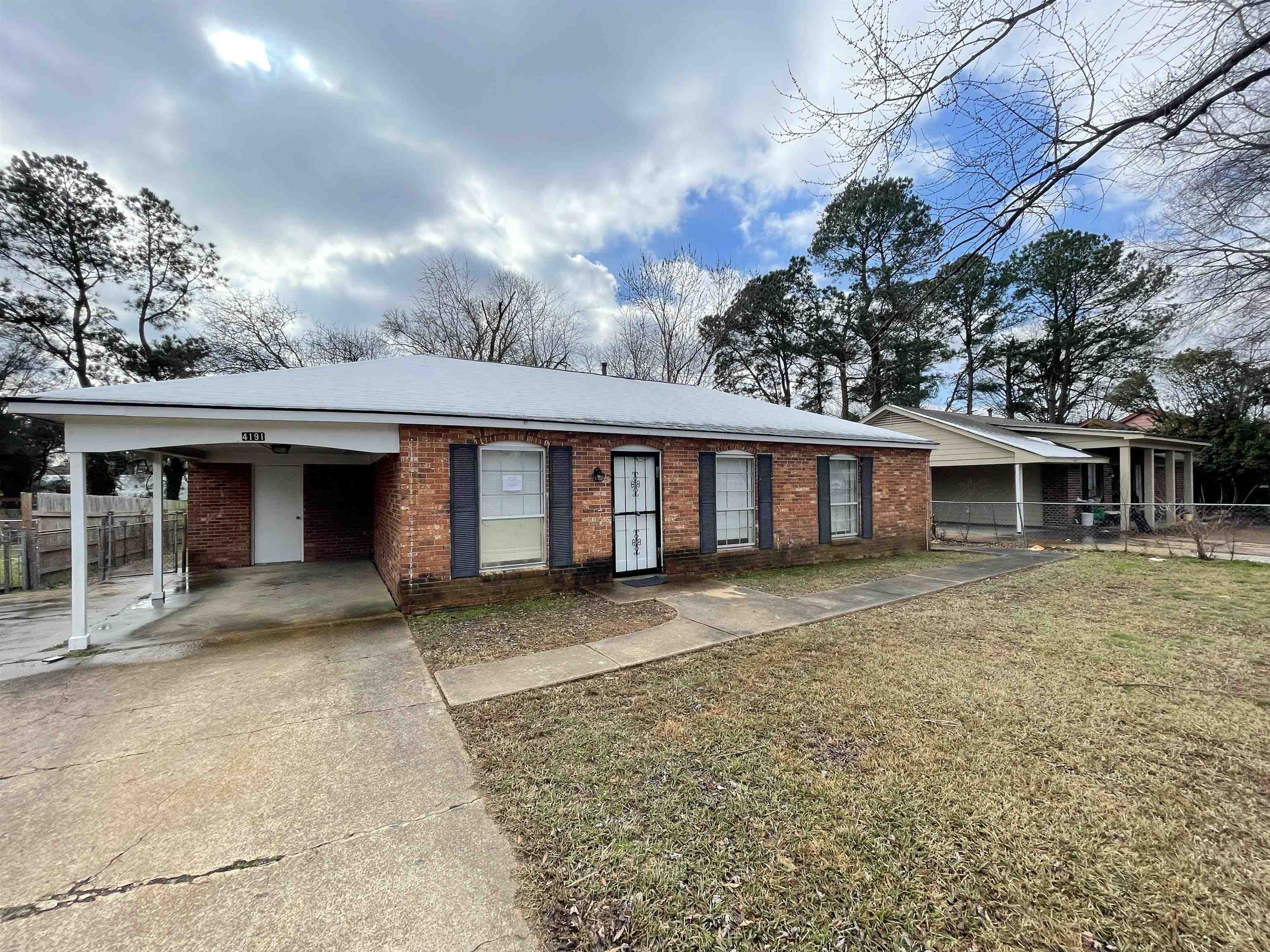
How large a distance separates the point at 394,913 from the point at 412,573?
198 inches

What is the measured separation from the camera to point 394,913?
6.57ft

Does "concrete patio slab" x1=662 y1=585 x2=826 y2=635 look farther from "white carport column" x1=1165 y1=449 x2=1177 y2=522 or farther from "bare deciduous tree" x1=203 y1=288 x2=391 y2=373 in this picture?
"white carport column" x1=1165 y1=449 x2=1177 y2=522

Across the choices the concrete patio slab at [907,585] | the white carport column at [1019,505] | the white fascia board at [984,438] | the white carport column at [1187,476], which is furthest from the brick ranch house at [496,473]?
the white carport column at [1187,476]

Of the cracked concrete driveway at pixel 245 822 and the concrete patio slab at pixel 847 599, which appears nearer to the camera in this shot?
the cracked concrete driveway at pixel 245 822

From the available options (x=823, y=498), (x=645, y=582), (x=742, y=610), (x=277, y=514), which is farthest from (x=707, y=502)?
(x=277, y=514)

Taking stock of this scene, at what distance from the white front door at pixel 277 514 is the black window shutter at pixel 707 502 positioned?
9.34m

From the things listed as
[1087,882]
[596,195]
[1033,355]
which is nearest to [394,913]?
[1087,882]

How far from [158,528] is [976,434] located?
2001 centimetres

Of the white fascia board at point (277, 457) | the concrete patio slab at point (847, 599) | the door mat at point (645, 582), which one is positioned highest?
the white fascia board at point (277, 457)

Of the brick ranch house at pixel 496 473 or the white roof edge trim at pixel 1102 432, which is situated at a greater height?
the white roof edge trim at pixel 1102 432

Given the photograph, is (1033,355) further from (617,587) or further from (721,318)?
(617,587)

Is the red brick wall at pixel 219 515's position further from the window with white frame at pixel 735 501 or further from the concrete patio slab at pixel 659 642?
the window with white frame at pixel 735 501

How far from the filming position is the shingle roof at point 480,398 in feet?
19.3

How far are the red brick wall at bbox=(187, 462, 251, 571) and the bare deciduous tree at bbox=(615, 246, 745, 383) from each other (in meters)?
17.4
